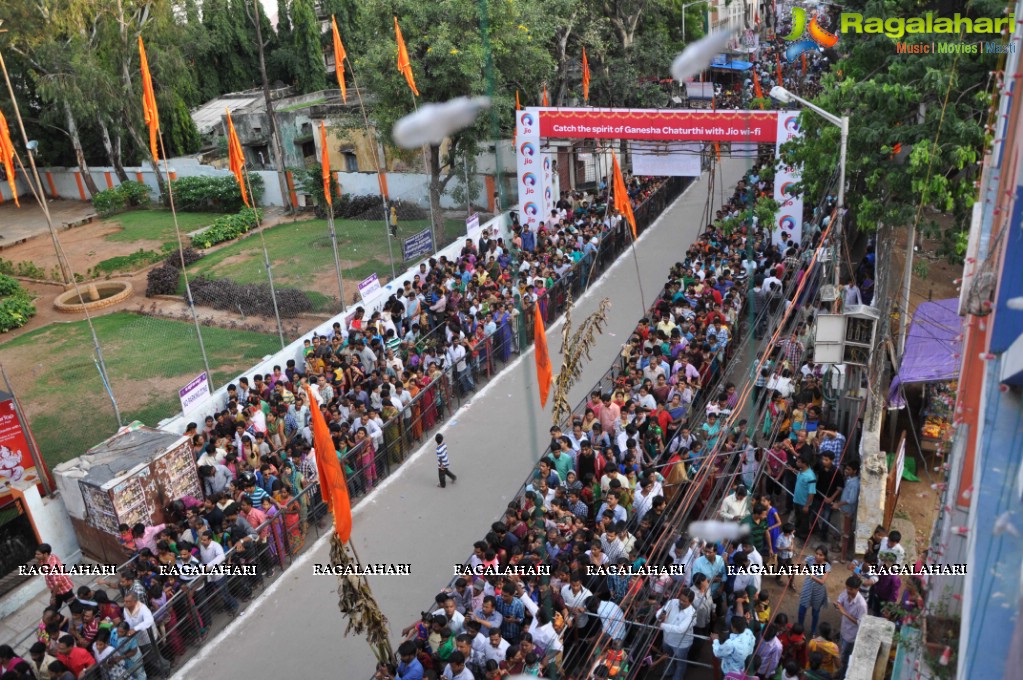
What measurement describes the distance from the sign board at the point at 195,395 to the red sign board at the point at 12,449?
5.72 feet

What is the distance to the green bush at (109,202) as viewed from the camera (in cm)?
2673

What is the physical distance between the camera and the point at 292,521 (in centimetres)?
903

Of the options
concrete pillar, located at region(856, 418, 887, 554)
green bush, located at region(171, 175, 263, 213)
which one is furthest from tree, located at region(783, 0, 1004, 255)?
green bush, located at region(171, 175, 263, 213)

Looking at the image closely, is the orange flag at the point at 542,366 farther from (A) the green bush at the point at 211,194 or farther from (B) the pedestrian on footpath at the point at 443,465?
(A) the green bush at the point at 211,194

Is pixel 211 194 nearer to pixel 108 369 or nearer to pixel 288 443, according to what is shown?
pixel 108 369

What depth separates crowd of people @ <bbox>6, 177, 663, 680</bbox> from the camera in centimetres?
722

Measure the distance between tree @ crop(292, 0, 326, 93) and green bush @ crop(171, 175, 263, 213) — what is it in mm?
10405

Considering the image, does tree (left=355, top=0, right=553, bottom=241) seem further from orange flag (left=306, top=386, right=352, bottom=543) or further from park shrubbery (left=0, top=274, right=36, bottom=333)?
orange flag (left=306, top=386, right=352, bottom=543)

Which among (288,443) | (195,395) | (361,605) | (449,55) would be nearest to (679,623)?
(361,605)

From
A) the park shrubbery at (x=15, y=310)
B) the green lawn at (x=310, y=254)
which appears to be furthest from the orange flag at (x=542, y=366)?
the park shrubbery at (x=15, y=310)

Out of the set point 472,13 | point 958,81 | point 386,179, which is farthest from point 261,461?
point 386,179

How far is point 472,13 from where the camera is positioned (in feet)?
55.6

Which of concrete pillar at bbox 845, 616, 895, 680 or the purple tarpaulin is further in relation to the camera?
the purple tarpaulin

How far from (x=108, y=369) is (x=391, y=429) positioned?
6537mm
